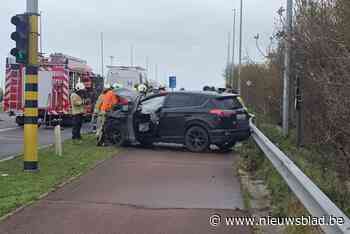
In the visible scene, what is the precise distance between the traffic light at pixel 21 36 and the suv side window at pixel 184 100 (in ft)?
20.4

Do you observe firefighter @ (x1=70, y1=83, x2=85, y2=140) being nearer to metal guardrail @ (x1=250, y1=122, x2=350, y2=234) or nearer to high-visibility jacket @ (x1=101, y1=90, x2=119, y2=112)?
high-visibility jacket @ (x1=101, y1=90, x2=119, y2=112)

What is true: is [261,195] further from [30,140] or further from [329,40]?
[30,140]

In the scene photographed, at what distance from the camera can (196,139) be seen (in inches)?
690

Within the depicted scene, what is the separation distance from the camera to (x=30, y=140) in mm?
12680

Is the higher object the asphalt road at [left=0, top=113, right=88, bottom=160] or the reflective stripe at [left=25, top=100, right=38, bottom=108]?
the reflective stripe at [left=25, top=100, right=38, bottom=108]

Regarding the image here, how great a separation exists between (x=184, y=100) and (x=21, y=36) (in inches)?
256

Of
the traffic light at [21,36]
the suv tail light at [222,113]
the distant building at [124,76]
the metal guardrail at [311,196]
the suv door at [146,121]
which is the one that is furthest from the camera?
the distant building at [124,76]

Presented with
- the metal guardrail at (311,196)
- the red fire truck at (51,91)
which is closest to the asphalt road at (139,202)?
the metal guardrail at (311,196)

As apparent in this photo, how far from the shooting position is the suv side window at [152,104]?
1806cm

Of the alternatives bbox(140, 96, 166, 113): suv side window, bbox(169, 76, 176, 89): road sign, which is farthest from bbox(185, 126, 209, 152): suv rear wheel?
bbox(169, 76, 176, 89): road sign

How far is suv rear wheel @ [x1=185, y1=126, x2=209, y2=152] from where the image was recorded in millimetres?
17406

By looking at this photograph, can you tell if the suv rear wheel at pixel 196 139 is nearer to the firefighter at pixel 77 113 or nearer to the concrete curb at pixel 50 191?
the concrete curb at pixel 50 191

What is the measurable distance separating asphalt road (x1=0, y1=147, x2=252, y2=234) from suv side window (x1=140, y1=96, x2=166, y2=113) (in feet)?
12.6

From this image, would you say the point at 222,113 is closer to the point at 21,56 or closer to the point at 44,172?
the point at 44,172
